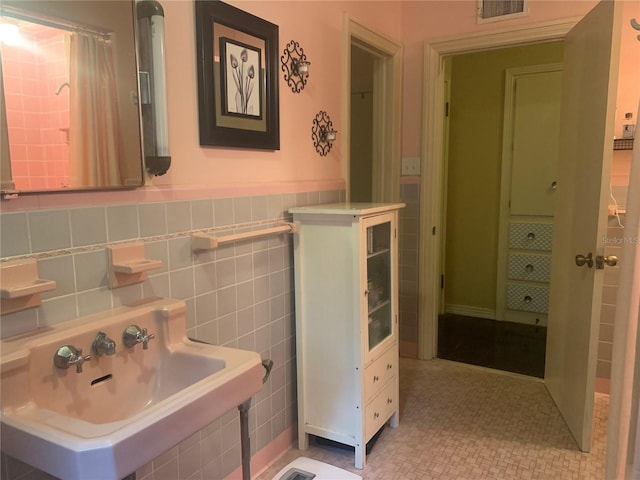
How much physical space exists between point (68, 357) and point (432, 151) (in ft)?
8.45

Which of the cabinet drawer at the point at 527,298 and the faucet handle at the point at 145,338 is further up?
the faucet handle at the point at 145,338

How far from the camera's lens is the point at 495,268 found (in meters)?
4.15

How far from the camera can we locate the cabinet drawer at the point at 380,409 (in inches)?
84.6

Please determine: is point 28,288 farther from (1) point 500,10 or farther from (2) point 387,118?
(1) point 500,10

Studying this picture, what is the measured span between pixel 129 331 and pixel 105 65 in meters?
0.77

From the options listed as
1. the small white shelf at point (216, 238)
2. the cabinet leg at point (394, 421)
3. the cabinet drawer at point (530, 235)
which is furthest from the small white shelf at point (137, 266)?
the cabinet drawer at point (530, 235)

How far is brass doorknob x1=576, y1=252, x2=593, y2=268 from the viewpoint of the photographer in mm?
2117

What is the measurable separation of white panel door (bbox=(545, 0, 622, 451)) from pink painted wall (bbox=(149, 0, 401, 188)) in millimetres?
1197

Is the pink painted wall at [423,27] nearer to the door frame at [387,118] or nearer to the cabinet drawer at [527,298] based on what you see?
the door frame at [387,118]

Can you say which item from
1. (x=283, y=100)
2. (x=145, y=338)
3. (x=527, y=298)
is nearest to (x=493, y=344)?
(x=527, y=298)

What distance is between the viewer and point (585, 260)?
7.07 feet

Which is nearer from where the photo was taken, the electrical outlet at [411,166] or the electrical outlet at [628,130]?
the electrical outlet at [628,130]

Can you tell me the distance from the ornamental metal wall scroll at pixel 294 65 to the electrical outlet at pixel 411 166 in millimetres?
1237

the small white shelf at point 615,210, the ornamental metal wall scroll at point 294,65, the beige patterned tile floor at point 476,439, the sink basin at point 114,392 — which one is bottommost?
the beige patterned tile floor at point 476,439
